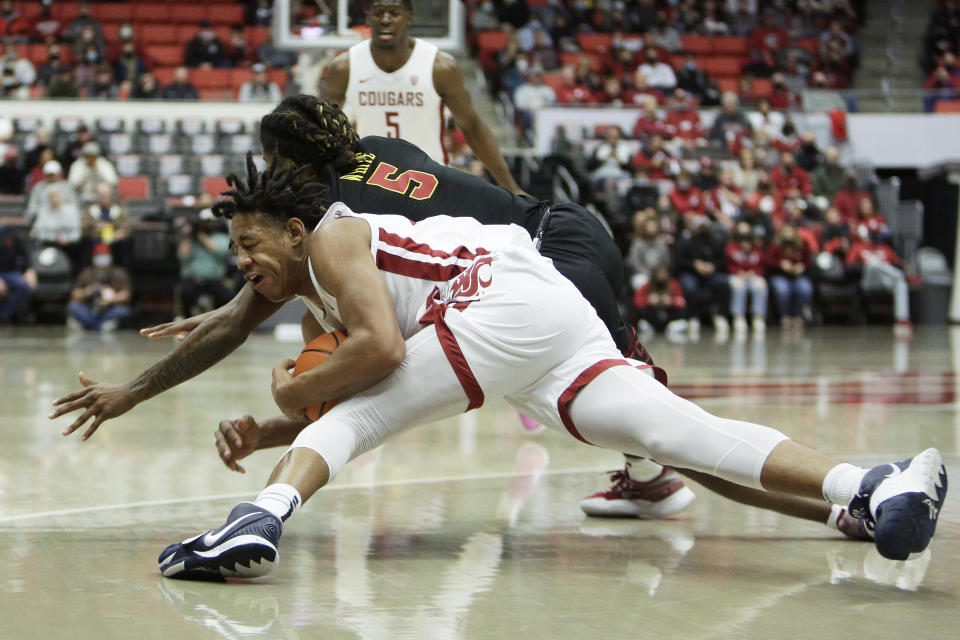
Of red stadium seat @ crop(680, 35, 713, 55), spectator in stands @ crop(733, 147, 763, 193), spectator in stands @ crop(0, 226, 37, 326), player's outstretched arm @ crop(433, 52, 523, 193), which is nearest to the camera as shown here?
player's outstretched arm @ crop(433, 52, 523, 193)

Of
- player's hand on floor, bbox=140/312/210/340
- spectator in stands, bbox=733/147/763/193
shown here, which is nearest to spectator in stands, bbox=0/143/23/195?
spectator in stands, bbox=733/147/763/193

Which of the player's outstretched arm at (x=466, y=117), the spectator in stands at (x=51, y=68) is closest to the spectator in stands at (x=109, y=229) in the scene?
the spectator in stands at (x=51, y=68)

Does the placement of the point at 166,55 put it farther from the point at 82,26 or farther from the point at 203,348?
the point at 203,348

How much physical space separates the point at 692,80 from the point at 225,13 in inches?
308

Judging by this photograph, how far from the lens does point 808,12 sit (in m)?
23.0

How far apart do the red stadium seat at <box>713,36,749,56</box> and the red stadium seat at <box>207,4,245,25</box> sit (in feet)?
26.5

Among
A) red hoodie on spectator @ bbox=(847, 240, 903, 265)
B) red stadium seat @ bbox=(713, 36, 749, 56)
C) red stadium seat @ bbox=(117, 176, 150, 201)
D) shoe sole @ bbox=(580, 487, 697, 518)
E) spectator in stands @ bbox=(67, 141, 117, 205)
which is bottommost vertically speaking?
red hoodie on spectator @ bbox=(847, 240, 903, 265)

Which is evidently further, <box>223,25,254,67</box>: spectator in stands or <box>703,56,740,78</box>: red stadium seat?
<box>703,56,740,78</box>: red stadium seat

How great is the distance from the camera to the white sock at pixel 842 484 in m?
3.23

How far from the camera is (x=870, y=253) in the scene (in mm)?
16234

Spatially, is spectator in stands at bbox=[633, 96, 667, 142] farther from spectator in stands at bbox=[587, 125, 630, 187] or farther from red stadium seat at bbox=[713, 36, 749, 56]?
red stadium seat at bbox=[713, 36, 749, 56]

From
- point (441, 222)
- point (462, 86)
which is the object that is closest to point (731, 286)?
point (462, 86)

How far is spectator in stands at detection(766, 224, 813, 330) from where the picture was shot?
50.9 ft

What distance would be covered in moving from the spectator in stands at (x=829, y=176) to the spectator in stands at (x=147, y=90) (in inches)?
350
